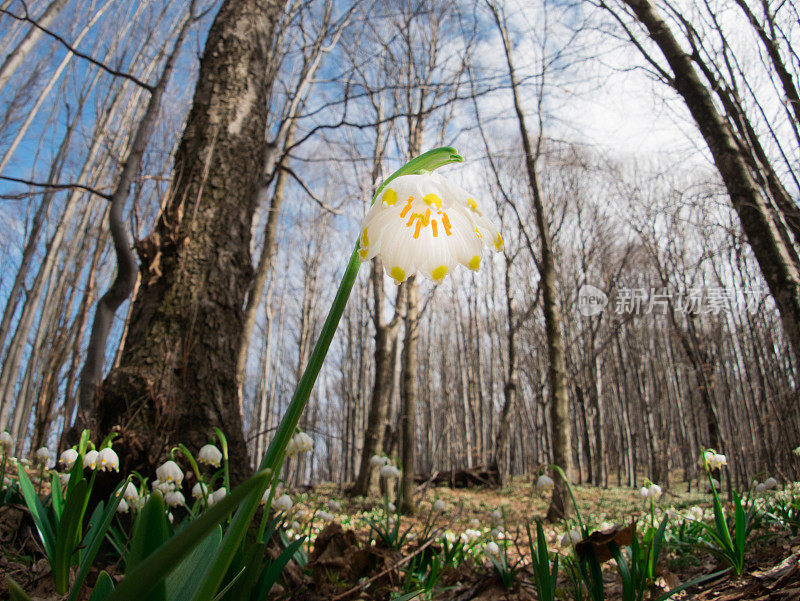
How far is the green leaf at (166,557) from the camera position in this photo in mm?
501

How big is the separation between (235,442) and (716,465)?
2397 mm

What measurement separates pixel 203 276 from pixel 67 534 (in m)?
1.51

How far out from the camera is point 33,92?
11414mm

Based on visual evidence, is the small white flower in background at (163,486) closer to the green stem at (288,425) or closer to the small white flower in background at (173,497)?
the small white flower in background at (173,497)

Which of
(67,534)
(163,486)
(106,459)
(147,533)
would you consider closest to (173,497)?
(163,486)

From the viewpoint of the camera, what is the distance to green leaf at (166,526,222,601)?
2.55 ft

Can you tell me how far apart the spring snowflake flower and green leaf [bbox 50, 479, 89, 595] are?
2.57ft

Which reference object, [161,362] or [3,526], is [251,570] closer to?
[3,526]

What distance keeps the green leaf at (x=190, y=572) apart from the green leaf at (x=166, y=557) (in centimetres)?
23

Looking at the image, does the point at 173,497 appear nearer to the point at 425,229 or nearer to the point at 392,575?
the point at 392,575

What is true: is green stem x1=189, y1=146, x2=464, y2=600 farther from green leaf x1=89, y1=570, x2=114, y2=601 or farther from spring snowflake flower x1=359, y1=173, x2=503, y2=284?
green leaf x1=89, y1=570, x2=114, y2=601

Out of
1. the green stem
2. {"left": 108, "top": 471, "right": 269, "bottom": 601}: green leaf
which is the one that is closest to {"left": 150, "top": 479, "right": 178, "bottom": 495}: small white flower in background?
the green stem

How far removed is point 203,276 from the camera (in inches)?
96.3

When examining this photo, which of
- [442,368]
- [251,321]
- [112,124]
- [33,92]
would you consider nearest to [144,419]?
[251,321]
